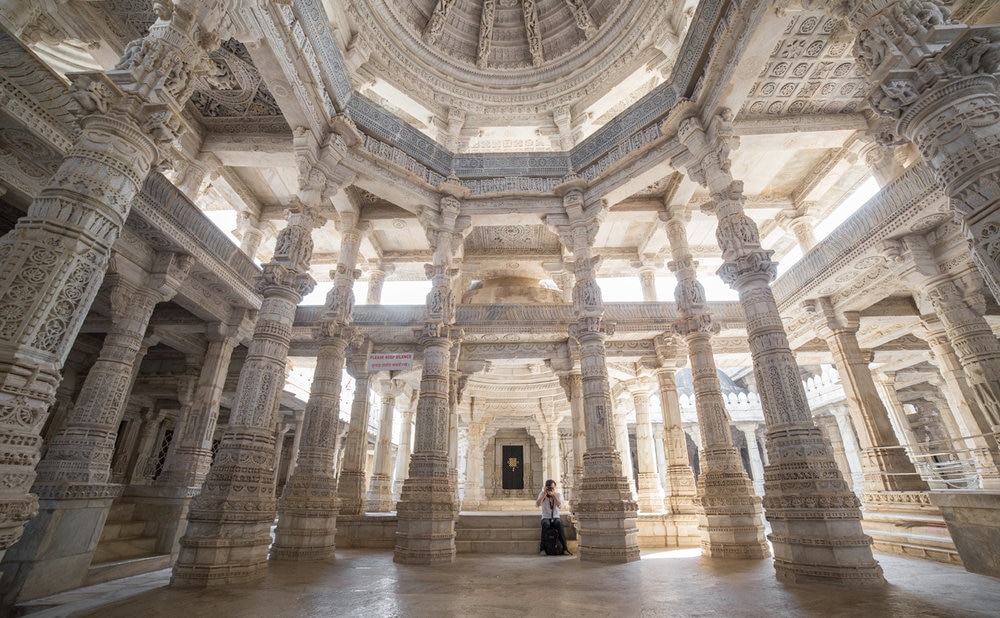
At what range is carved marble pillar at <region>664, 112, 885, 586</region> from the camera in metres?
5.25

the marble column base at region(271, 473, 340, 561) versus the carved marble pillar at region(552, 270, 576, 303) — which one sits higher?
the carved marble pillar at region(552, 270, 576, 303)

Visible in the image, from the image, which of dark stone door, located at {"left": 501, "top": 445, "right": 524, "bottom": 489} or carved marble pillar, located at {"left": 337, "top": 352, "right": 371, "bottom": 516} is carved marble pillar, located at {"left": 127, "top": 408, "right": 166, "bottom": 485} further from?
dark stone door, located at {"left": 501, "top": 445, "right": 524, "bottom": 489}

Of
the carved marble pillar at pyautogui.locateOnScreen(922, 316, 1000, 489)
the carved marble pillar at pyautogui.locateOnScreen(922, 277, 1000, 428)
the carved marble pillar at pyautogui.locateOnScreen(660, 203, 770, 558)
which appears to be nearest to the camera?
the carved marble pillar at pyautogui.locateOnScreen(660, 203, 770, 558)

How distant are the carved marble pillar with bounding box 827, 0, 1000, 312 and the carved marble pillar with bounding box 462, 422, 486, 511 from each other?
19016 mm

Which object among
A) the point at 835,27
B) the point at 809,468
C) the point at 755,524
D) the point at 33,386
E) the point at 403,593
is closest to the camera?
the point at 33,386

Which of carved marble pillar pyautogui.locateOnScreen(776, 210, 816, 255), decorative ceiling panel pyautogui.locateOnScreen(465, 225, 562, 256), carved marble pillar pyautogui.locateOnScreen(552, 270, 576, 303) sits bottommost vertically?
carved marble pillar pyautogui.locateOnScreen(552, 270, 576, 303)

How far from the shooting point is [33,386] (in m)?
3.13

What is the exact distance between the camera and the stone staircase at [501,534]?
9.55 m

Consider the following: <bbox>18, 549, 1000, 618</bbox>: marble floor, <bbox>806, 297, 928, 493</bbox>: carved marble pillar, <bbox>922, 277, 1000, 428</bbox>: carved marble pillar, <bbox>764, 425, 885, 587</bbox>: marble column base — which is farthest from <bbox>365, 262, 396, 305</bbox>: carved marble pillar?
<bbox>922, 277, 1000, 428</bbox>: carved marble pillar

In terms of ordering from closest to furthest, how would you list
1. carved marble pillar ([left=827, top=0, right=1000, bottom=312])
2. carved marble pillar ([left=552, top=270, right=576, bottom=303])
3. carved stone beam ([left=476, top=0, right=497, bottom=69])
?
carved marble pillar ([left=827, top=0, right=1000, bottom=312]), carved marble pillar ([left=552, top=270, right=576, bottom=303]), carved stone beam ([left=476, top=0, right=497, bottom=69])

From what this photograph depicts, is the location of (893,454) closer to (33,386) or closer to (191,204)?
(33,386)

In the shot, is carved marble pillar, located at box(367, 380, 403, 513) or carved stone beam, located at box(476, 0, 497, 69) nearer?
carved marble pillar, located at box(367, 380, 403, 513)

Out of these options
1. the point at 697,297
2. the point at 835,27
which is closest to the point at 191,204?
the point at 697,297

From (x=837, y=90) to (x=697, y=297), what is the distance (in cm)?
504
